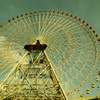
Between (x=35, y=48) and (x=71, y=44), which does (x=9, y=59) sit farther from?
(x=71, y=44)

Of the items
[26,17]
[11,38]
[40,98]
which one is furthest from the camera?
[26,17]

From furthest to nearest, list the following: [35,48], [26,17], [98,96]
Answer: [26,17]
[35,48]
[98,96]

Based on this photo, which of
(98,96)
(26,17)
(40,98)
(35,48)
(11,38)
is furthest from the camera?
(26,17)

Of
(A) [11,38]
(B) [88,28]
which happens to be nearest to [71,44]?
(B) [88,28]

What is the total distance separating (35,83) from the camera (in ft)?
78.2

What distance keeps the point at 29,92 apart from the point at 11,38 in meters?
6.82

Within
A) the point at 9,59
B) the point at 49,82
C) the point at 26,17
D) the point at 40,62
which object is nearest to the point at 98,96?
the point at 49,82

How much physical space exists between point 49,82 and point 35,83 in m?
1.68

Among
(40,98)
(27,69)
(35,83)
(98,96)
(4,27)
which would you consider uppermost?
(4,27)

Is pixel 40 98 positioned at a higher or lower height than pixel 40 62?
lower

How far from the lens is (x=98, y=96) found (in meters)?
21.8

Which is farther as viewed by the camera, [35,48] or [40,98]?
[35,48]

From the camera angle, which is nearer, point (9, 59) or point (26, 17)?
point (9, 59)

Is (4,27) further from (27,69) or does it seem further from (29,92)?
(29,92)
